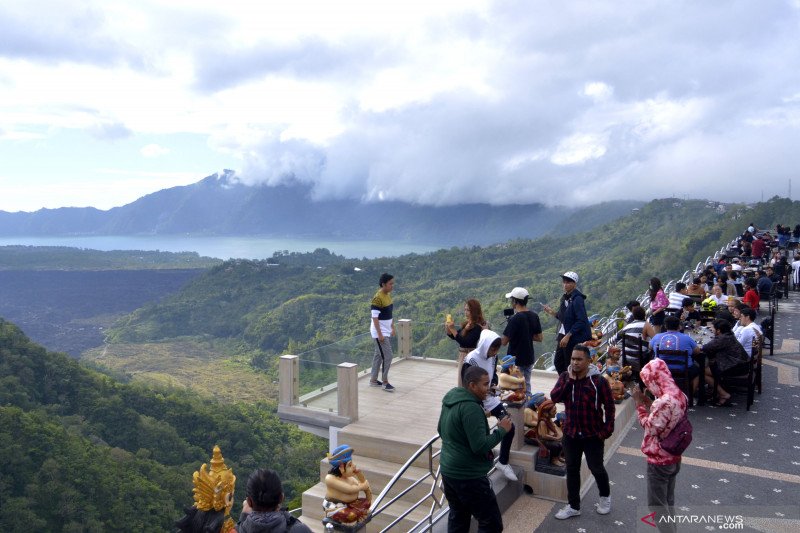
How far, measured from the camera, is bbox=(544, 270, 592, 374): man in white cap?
24.3 feet

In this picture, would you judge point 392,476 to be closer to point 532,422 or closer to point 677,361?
point 532,422

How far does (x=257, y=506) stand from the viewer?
353cm

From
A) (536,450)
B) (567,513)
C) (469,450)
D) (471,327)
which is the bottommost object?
(567,513)

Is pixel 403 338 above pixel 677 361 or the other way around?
the other way around

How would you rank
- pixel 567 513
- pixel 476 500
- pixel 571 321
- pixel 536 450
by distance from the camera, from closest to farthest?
pixel 476 500 < pixel 567 513 < pixel 536 450 < pixel 571 321

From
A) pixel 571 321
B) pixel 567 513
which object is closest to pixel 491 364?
pixel 567 513

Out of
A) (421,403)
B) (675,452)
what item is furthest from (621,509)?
(421,403)

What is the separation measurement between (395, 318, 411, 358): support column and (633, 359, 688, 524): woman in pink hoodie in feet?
24.5

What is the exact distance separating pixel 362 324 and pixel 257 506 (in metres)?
68.8

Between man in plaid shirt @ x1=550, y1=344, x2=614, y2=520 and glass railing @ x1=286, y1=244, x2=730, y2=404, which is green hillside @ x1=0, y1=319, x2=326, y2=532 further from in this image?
man in plaid shirt @ x1=550, y1=344, x2=614, y2=520

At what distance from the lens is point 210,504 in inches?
143

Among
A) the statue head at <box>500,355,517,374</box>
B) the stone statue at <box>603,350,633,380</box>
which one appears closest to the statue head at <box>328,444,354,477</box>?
the statue head at <box>500,355,517,374</box>

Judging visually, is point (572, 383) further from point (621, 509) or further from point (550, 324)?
point (550, 324)

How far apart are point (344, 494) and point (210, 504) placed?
122 cm
